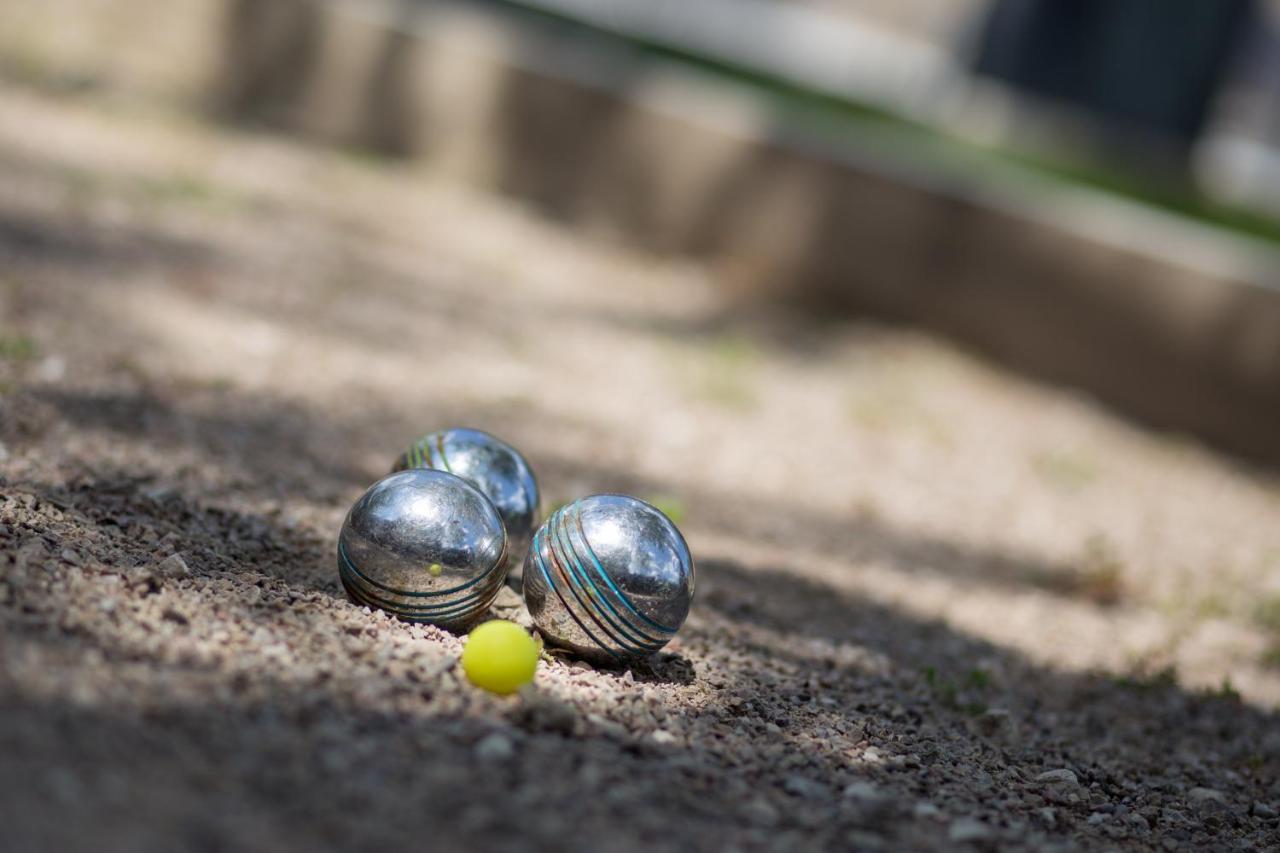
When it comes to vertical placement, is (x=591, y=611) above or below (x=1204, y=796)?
above

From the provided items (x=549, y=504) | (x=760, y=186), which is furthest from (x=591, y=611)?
(x=760, y=186)

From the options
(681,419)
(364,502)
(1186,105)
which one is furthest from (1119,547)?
(1186,105)

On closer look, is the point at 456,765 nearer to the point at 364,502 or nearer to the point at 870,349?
the point at 364,502

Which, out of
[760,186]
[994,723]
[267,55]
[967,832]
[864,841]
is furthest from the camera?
[267,55]

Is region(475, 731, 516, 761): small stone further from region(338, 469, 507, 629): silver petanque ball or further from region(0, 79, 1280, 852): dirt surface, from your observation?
region(338, 469, 507, 629): silver petanque ball

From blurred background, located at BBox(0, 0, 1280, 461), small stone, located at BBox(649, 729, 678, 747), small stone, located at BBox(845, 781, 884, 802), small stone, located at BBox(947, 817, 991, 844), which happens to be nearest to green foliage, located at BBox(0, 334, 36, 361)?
small stone, located at BBox(649, 729, 678, 747)

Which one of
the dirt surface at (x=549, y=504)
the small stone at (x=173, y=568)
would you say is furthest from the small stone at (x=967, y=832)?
the small stone at (x=173, y=568)

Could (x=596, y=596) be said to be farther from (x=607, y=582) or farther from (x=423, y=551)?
(x=423, y=551)

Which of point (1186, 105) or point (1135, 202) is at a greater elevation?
point (1186, 105)
